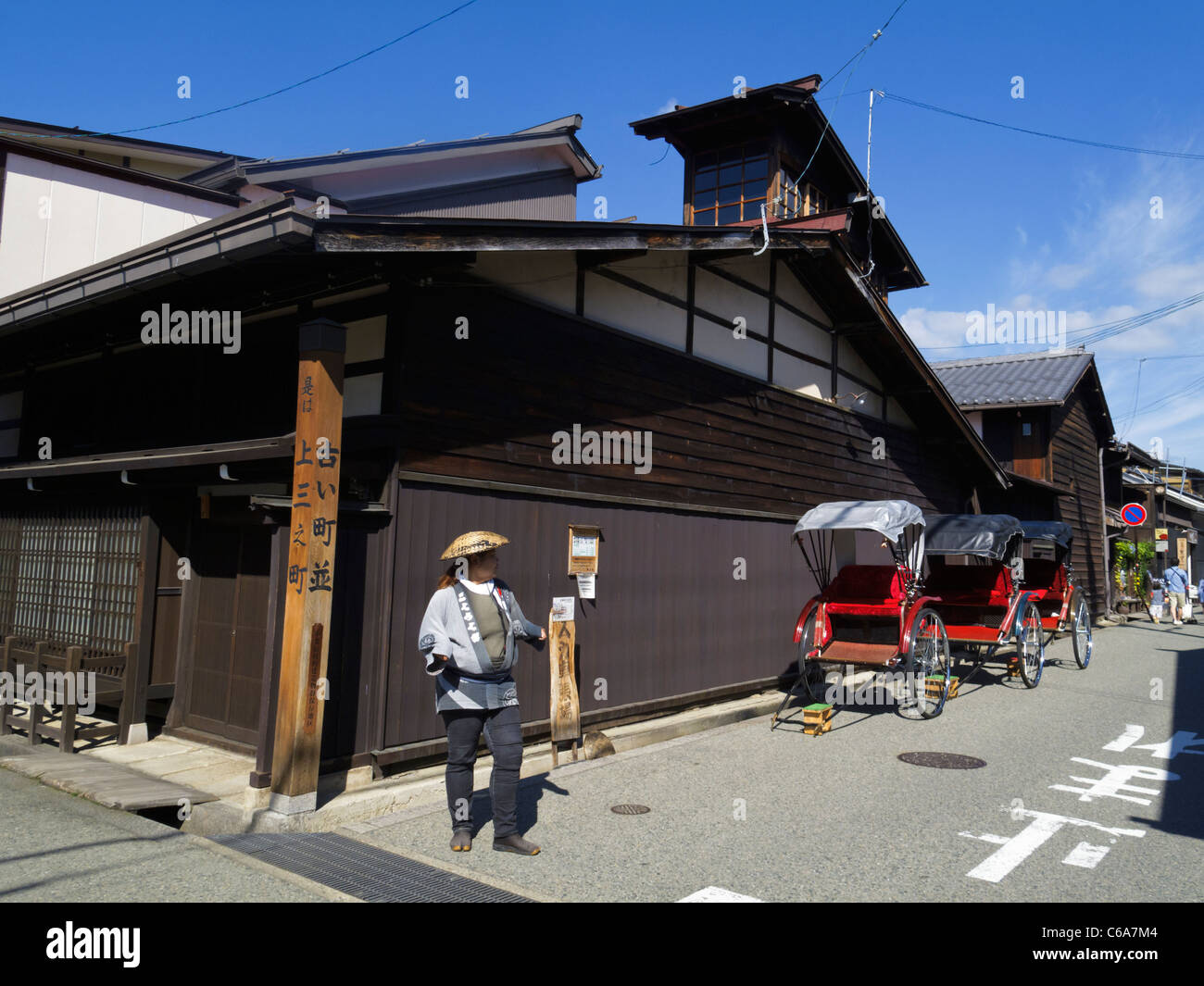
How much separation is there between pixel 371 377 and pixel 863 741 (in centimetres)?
645

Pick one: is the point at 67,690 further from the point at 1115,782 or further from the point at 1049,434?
the point at 1049,434

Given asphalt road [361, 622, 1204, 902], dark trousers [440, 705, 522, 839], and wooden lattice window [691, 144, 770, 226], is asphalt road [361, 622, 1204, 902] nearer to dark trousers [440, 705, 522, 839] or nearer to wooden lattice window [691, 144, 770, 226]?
dark trousers [440, 705, 522, 839]

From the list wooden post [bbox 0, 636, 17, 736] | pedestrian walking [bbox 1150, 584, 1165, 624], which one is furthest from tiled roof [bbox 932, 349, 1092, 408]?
wooden post [bbox 0, 636, 17, 736]

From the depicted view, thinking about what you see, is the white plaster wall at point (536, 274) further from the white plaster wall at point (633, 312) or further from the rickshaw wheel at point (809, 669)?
the rickshaw wheel at point (809, 669)

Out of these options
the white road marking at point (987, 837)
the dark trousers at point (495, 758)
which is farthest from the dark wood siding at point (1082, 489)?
the dark trousers at point (495, 758)

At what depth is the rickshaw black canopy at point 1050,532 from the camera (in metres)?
14.4

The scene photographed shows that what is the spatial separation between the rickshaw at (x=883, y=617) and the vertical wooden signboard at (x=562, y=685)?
3033 mm

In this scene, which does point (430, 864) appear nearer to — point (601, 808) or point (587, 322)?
point (601, 808)

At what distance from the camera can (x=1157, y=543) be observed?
97.9ft

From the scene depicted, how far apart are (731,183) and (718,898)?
598 inches

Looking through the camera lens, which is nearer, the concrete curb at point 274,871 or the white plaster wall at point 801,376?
the concrete curb at point 274,871

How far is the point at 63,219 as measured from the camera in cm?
1203

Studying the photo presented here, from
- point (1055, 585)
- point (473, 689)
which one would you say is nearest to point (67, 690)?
point (473, 689)

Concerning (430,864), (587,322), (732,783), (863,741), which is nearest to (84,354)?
(587,322)
